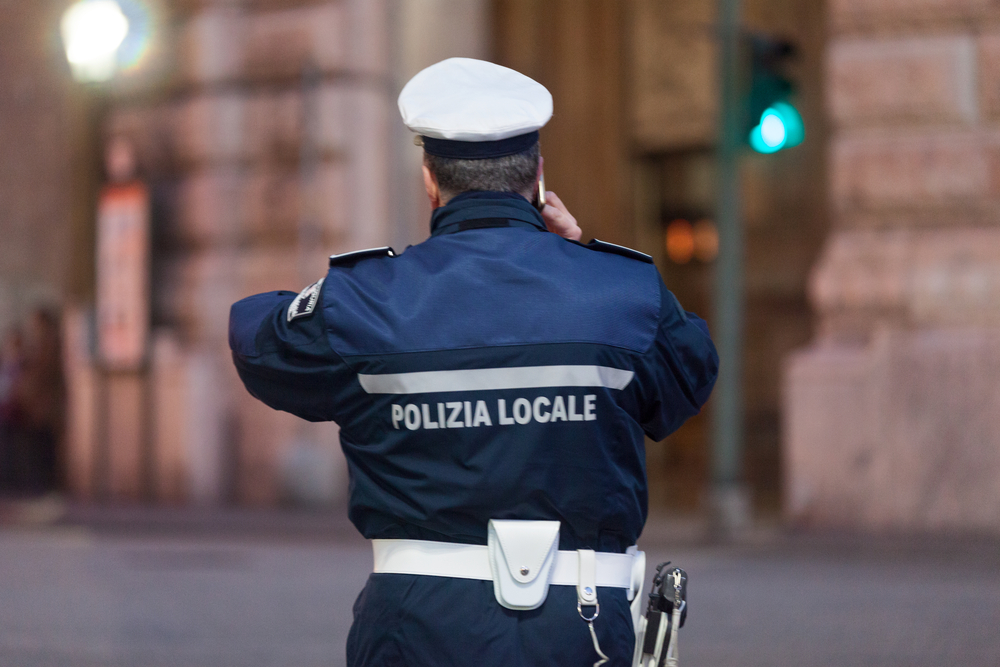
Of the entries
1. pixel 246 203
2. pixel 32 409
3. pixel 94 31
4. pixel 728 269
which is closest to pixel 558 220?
pixel 728 269

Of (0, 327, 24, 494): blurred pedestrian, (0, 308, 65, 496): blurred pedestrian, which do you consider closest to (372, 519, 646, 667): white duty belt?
(0, 308, 65, 496): blurred pedestrian

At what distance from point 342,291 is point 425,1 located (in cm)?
1029

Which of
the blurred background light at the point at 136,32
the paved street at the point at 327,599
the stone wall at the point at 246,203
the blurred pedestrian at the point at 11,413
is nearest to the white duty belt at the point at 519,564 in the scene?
the paved street at the point at 327,599

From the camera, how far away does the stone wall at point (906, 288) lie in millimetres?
8703

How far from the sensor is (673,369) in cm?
198

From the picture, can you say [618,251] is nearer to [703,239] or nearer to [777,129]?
[777,129]

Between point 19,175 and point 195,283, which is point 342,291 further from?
point 19,175

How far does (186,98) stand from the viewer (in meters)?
12.0

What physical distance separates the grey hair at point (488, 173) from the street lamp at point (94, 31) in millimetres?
10287

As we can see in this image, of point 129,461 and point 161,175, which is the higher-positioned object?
point 161,175

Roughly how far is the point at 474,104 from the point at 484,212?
0.16m

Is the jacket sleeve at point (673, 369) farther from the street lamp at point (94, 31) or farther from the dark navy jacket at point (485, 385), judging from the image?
the street lamp at point (94, 31)

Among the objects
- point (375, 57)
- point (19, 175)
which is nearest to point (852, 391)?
point (375, 57)

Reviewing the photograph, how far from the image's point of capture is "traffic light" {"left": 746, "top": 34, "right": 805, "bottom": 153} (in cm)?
901
